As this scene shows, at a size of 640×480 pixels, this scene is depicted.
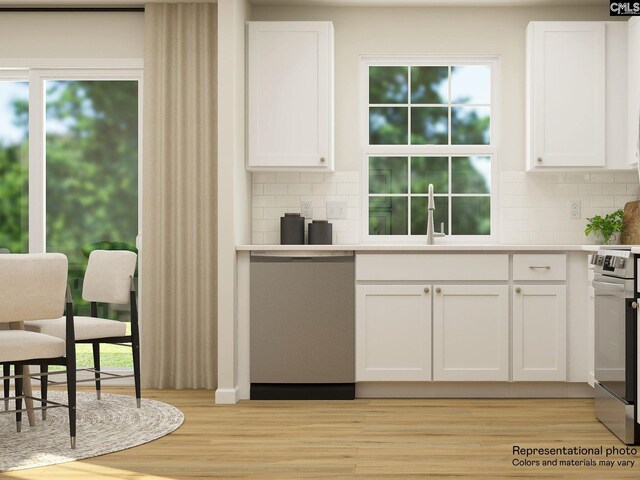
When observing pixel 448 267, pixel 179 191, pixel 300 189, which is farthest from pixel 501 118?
pixel 179 191

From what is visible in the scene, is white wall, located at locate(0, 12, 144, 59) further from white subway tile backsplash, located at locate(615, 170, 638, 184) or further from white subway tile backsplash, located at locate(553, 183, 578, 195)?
white subway tile backsplash, located at locate(615, 170, 638, 184)

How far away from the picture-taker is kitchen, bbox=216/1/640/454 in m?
4.56

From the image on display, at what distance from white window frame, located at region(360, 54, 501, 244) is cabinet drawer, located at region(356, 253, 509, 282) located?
642 millimetres

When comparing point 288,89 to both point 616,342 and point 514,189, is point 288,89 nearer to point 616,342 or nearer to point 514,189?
point 514,189

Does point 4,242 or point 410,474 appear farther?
point 4,242

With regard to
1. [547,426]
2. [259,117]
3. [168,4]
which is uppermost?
[168,4]

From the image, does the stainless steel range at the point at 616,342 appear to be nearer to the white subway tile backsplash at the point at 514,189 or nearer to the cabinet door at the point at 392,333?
the cabinet door at the point at 392,333

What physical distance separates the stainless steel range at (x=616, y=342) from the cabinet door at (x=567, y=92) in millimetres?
1110

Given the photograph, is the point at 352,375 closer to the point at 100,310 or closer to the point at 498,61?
the point at 100,310

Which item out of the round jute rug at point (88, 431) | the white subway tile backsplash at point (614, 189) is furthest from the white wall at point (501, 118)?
the round jute rug at point (88, 431)

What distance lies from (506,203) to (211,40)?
2.22 meters

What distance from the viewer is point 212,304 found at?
503cm

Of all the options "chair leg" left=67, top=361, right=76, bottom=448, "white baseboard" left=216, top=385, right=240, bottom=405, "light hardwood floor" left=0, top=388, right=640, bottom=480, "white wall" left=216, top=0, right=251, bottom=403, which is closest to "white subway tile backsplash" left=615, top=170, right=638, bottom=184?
"light hardwood floor" left=0, top=388, right=640, bottom=480

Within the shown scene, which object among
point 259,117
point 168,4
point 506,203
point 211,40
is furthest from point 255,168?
point 506,203
